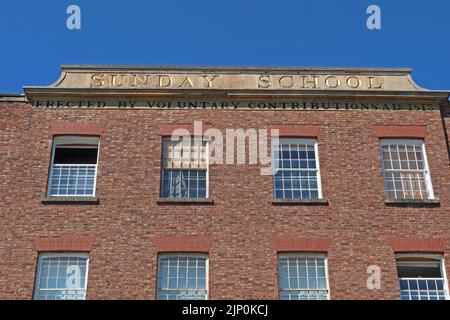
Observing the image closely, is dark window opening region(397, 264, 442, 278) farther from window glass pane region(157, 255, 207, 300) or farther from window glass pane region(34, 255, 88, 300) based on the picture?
window glass pane region(34, 255, 88, 300)

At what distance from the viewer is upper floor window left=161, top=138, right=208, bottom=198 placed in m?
18.3

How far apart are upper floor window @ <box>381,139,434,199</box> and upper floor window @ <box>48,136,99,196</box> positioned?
323 inches

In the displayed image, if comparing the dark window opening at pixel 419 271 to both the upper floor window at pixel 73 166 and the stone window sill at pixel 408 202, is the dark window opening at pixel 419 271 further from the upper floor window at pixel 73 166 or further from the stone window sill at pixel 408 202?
the upper floor window at pixel 73 166

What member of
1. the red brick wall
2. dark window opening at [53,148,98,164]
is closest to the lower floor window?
the red brick wall

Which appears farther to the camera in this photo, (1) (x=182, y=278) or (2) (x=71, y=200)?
(2) (x=71, y=200)

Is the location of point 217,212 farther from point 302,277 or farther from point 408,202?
point 408,202

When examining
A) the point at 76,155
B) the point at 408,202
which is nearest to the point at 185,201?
the point at 76,155

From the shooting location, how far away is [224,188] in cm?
1812

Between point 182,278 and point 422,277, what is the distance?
6.27m

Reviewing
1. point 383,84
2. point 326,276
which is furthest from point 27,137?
point 383,84

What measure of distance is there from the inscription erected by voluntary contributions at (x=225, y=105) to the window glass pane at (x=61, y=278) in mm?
4699

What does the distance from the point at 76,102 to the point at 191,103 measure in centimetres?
336

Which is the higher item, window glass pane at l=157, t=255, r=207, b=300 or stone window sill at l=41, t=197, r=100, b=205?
stone window sill at l=41, t=197, r=100, b=205
